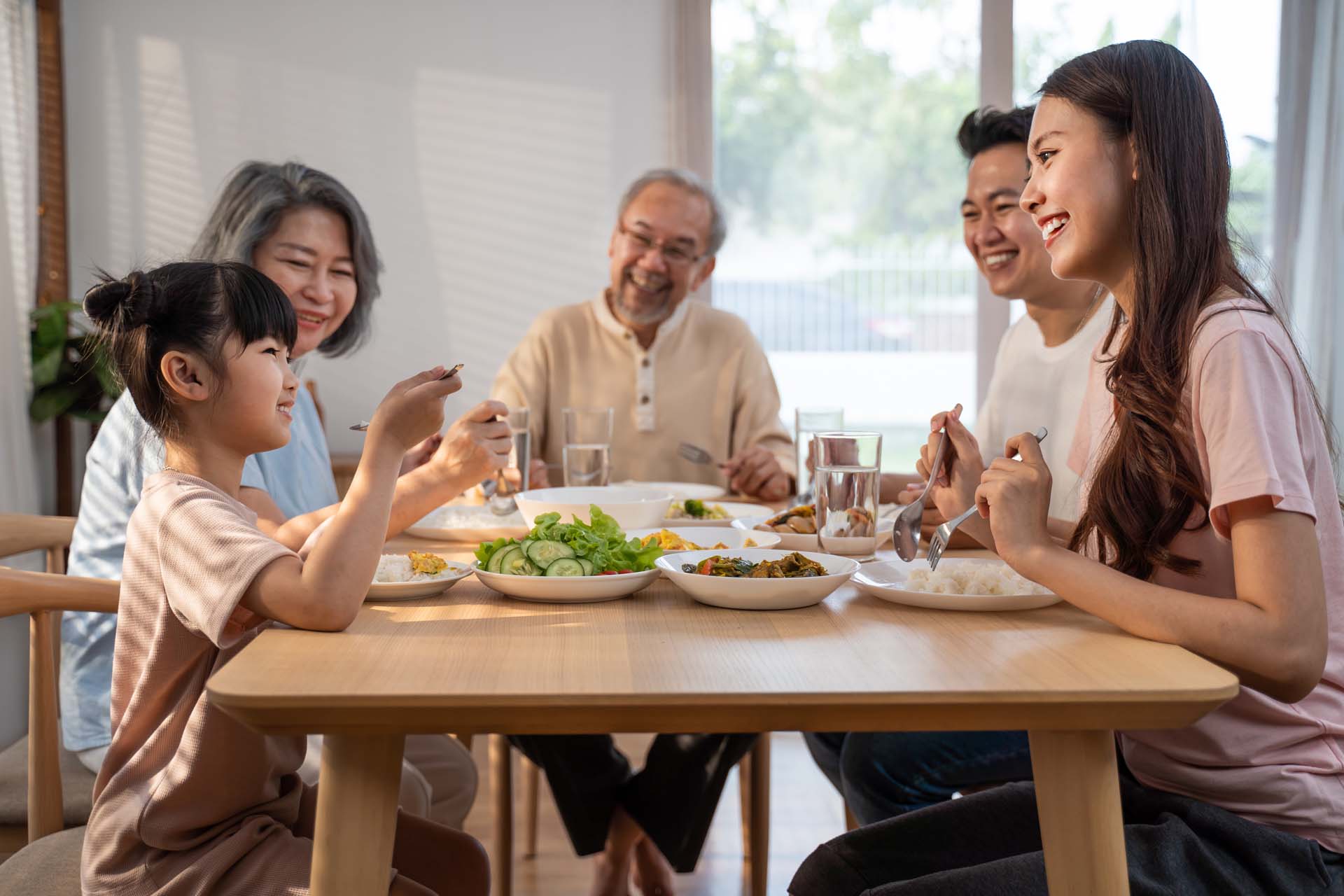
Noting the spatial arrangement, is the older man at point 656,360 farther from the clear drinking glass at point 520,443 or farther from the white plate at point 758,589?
the white plate at point 758,589

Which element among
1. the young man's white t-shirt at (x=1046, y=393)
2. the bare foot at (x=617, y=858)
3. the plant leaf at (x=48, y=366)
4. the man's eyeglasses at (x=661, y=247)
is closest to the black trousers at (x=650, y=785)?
the bare foot at (x=617, y=858)

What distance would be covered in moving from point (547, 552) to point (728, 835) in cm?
159

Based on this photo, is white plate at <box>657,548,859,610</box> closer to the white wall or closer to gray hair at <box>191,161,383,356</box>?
gray hair at <box>191,161,383,356</box>

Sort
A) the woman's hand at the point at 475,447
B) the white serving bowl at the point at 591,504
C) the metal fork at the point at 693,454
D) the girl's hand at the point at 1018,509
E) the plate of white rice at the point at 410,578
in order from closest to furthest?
1. the girl's hand at the point at 1018,509
2. the plate of white rice at the point at 410,578
3. the woman's hand at the point at 475,447
4. the white serving bowl at the point at 591,504
5. the metal fork at the point at 693,454

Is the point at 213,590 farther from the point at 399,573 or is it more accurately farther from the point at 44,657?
the point at 44,657

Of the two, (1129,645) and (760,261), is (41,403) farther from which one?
(1129,645)

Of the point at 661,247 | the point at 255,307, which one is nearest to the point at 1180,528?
the point at 255,307

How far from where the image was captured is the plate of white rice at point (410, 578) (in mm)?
1218

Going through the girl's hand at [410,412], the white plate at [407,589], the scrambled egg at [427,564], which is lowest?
the white plate at [407,589]

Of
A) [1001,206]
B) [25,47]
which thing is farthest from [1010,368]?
[25,47]

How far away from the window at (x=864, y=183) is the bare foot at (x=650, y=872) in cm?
251

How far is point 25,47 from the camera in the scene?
12.5ft

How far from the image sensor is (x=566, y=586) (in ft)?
3.91

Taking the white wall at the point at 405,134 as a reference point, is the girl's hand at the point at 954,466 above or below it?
below
